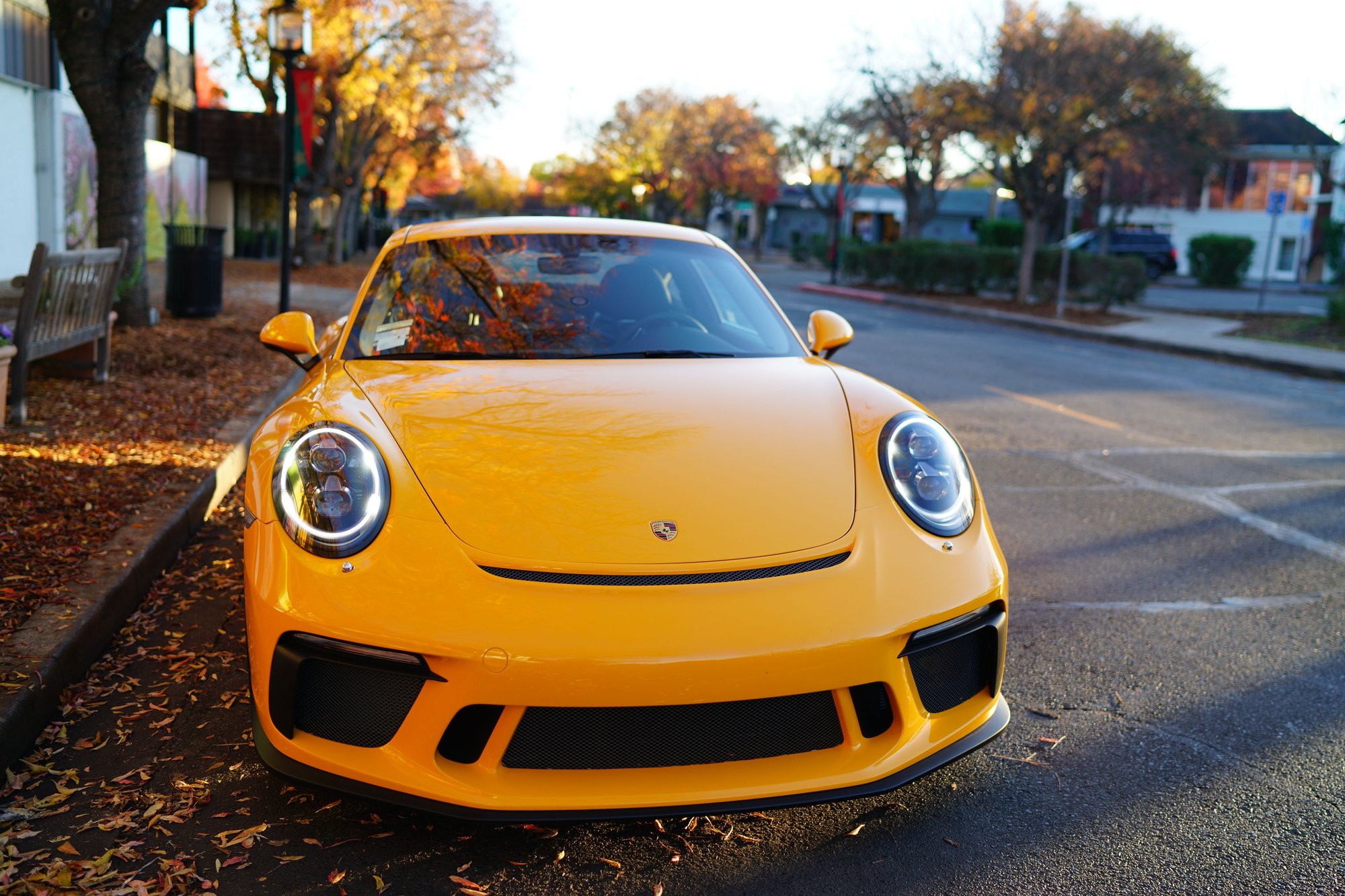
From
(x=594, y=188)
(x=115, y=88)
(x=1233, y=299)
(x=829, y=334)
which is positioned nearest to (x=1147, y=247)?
(x=1233, y=299)

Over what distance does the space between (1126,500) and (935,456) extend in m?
3.62

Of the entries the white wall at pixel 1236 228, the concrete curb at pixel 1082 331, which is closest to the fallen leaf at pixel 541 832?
the concrete curb at pixel 1082 331

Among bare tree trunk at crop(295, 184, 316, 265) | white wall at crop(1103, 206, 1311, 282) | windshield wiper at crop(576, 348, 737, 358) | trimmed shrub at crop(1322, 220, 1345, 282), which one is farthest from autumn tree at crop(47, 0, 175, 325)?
white wall at crop(1103, 206, 1311, 282)

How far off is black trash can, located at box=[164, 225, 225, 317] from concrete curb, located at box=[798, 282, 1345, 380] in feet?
43.8

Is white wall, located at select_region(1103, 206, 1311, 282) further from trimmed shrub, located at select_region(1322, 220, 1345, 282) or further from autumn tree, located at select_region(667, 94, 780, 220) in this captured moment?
autumn tree, located at select_region(667, 94, 780, 220)

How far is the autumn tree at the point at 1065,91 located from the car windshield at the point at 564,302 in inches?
697

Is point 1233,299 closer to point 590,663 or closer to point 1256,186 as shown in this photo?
point 1256,186

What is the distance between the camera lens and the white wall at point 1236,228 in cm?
4194

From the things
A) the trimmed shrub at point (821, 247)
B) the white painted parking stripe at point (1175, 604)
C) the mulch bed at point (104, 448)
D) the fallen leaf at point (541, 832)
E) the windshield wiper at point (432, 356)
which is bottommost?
the fallen leaf at point (541, 832)

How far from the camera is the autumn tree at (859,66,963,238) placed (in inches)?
870

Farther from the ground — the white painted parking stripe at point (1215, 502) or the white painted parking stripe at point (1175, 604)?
the white painted parking stripe at point (1215, 502)

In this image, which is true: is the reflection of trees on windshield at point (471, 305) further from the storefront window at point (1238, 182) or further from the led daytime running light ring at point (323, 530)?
the storefront window at point (1238, 182)

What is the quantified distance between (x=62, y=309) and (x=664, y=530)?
18.7 feet

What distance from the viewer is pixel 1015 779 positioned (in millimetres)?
2789
